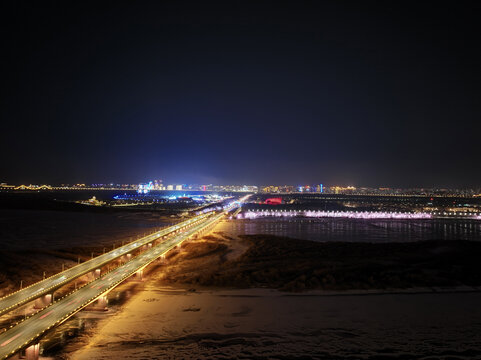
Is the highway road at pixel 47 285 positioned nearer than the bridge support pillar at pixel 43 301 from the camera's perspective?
Yes

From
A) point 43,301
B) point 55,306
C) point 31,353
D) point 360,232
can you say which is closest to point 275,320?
point 55,306

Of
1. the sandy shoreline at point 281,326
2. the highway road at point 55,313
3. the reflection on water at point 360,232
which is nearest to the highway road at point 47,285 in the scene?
the highway road at point 55,313

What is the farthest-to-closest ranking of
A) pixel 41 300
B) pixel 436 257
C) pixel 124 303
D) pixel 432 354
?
pixel 436 257
pixel 124 303
pixel 41 300
pixel 432 354

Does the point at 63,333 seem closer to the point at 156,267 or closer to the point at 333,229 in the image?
the point at 156,267

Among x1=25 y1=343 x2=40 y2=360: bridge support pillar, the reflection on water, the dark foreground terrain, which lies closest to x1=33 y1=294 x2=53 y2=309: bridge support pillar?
x1=25 y1=343 x2=40 y2=360: bridge support pillar

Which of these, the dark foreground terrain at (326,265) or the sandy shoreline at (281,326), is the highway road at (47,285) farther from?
the dark foreground terrain at (326,265)

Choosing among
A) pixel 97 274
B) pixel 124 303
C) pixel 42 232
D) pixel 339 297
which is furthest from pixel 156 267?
pixel 42 232
